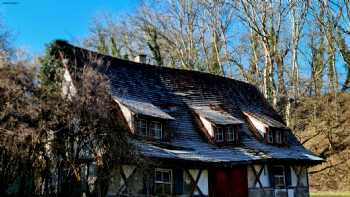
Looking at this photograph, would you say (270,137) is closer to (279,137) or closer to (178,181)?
(279,137)

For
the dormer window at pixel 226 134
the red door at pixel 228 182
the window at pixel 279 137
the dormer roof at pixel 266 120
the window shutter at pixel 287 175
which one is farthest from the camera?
the window at pixel 279 137

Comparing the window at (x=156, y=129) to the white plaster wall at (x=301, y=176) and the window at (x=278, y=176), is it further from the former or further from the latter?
the white plaster wall at (x=301, y=176)

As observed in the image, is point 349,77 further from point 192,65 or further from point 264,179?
point 264,179

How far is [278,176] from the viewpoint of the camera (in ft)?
68.6

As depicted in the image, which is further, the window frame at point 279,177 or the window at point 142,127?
the window frame at point 279,177

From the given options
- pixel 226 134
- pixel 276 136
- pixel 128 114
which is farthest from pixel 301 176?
pixel 128 114

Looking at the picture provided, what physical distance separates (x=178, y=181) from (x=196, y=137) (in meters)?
2.63

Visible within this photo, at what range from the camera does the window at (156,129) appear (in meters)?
18.0

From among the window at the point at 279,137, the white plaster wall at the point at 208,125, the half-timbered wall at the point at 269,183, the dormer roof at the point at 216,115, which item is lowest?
the half-timbered wall at the point at 269,183

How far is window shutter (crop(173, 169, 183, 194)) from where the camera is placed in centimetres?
1730

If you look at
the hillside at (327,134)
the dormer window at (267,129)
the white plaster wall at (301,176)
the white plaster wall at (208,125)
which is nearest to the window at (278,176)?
the white plaster wall at (301,176)

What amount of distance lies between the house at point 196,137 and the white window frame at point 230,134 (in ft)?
0.14

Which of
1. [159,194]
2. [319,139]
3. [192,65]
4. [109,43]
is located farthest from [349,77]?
[159,194]

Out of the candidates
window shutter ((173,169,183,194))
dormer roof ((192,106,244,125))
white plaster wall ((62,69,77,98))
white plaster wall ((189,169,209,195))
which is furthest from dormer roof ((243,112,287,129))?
white plaster wall ((62,69,77,98))
